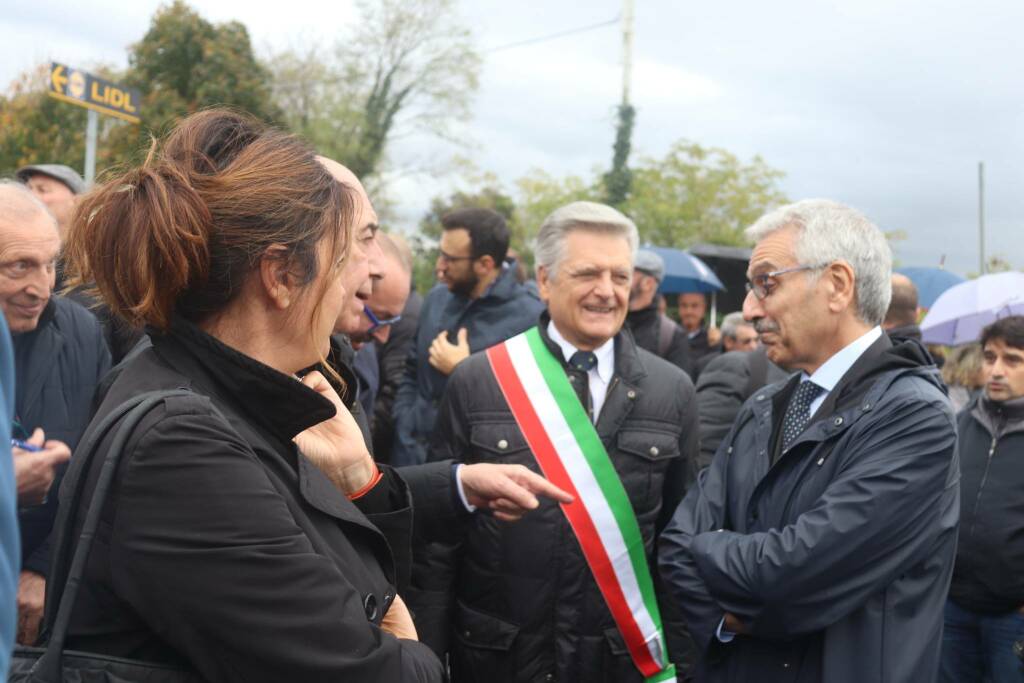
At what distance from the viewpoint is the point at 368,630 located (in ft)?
5.15

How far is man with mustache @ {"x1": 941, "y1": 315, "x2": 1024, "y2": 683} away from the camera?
13.0ft

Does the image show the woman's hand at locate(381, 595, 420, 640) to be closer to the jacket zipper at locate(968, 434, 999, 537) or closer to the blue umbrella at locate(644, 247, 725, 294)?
the jacket zipper at locate(968, 434, 999, 537)

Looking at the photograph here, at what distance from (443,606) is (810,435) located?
4.82 ft

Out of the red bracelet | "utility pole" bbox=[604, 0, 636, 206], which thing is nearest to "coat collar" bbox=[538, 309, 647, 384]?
the red bracelet

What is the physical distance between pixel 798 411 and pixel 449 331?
2.55 meters

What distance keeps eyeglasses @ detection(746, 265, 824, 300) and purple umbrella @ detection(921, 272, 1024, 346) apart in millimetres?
3689

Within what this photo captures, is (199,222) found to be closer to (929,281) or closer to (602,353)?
(602,353)

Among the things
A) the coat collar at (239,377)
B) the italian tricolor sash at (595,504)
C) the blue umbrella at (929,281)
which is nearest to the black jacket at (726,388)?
the italian tricolor sash at (595,504)

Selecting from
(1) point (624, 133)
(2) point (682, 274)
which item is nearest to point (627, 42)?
(1) point (624, 133)

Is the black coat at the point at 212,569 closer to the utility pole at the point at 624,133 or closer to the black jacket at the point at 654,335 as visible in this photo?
the black jacket at the point at 654,335

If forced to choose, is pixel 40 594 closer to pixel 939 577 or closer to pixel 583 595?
pixel 583 595

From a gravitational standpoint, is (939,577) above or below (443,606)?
above

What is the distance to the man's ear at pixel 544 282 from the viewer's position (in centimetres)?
375

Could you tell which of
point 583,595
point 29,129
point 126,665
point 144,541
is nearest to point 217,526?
point 144,541
